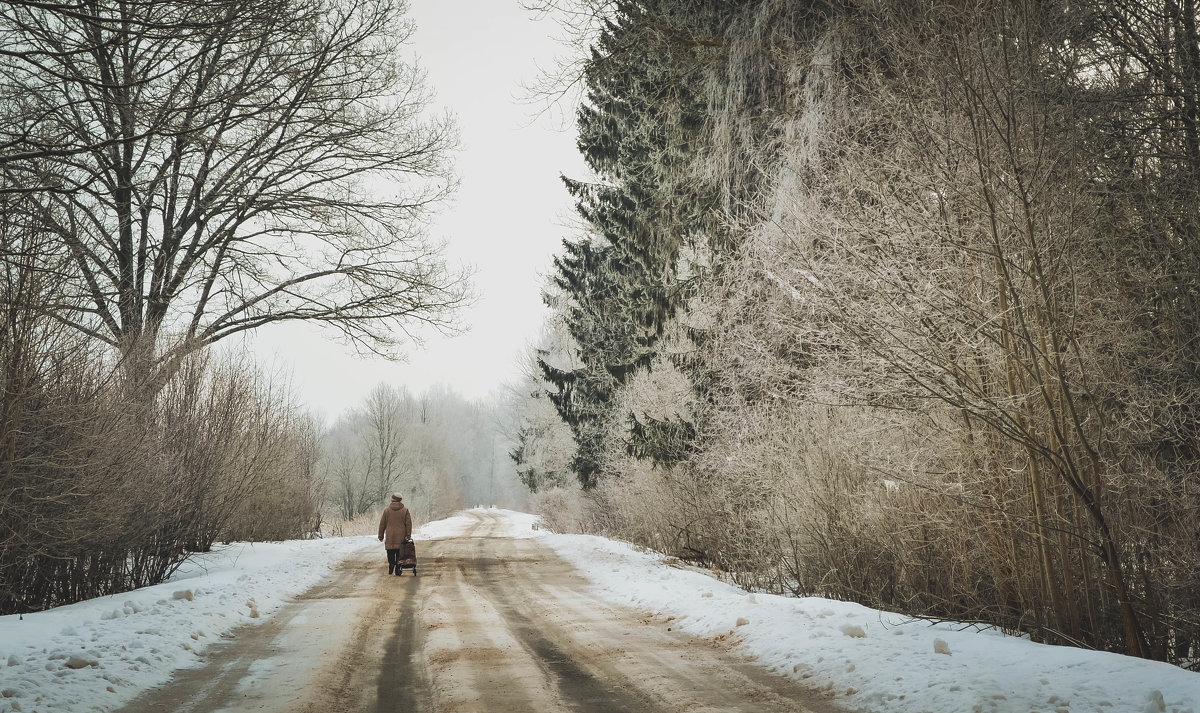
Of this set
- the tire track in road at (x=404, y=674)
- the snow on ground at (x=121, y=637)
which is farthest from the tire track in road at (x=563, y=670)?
the snow on ground at (x=121, y=637)

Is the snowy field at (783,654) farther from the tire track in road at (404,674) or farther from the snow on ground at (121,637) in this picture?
the tire track in road at (404,674)

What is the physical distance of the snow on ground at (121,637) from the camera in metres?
5.51

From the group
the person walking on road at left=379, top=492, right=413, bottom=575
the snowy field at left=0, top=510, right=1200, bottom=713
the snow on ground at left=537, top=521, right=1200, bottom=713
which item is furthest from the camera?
the person walking on road at left=379, top=492, right=413, bottom=575

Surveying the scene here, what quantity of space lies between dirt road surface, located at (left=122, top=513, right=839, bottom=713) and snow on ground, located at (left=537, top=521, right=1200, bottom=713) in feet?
1.21

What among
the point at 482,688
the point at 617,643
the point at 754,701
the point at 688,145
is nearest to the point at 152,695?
the point at 482,688

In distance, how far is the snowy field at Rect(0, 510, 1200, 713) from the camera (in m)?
4.90

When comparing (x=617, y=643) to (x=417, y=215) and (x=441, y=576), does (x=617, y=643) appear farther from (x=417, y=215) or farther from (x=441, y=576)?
(x=417, y=215)

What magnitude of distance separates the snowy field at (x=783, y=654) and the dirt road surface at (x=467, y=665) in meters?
0.33

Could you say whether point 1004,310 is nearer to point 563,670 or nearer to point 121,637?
point 563,670

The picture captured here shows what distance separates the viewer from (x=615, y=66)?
1383cm

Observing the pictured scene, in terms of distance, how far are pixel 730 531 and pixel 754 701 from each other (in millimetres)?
7572

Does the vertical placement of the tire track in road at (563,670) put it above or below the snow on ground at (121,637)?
below

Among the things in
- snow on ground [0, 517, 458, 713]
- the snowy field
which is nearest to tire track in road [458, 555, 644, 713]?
the snowy field

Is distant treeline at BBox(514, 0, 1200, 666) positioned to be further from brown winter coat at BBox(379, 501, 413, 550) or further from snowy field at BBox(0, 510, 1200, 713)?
brown winter coat at BBox(379, 501, 413, 550)
